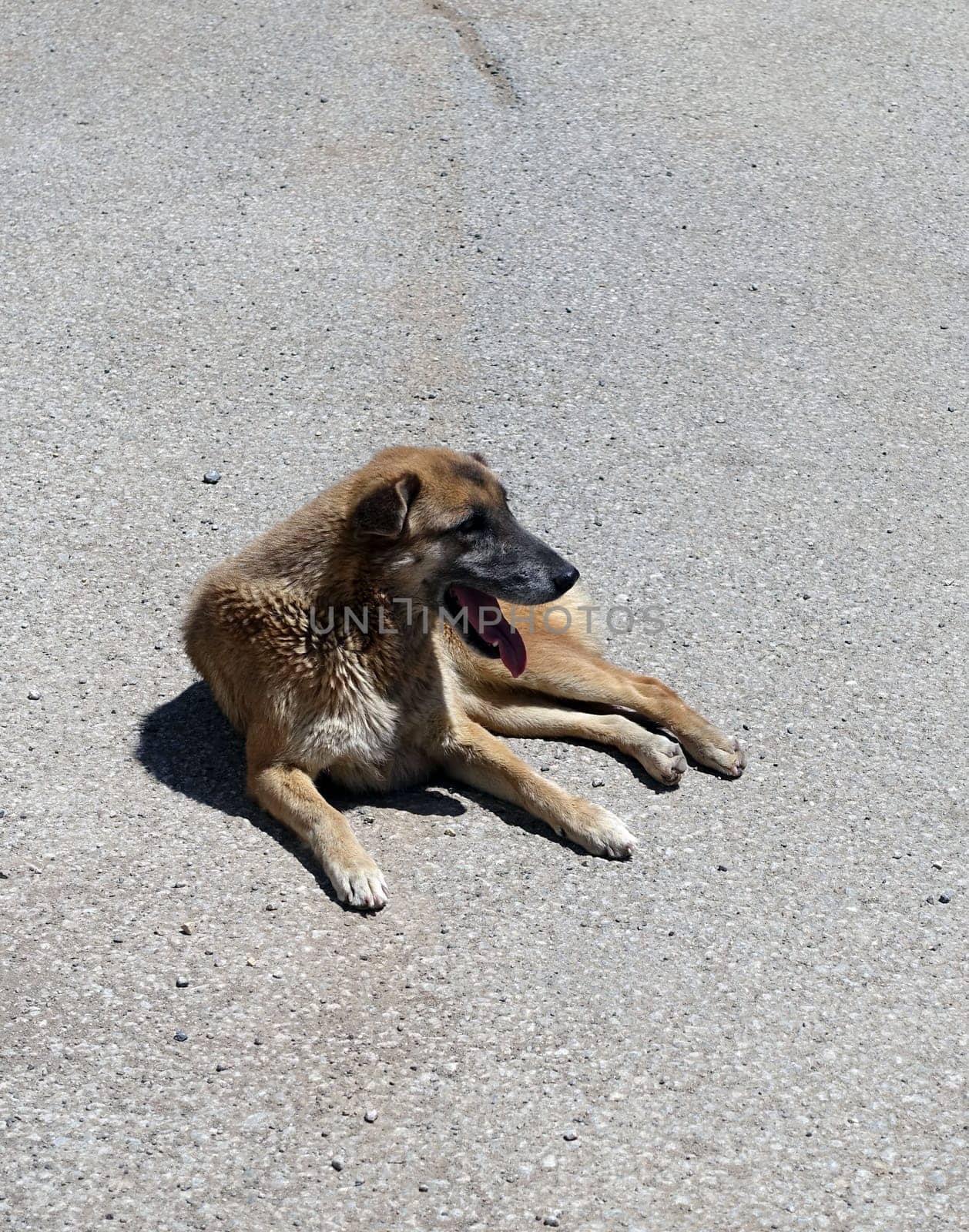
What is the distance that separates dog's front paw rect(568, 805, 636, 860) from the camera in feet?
19.2

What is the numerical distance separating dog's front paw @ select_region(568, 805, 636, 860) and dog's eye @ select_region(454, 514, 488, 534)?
4.35 feet

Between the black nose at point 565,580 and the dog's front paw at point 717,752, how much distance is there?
0.94 m

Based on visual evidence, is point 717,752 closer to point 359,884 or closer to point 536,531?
point 359,884

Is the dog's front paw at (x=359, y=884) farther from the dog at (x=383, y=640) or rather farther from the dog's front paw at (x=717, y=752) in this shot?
the dog's front paw at (x=717, y=752)

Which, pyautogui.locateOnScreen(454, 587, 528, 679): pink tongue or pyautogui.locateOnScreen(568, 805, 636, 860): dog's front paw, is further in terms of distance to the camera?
pyautogui.locateOnScreen(454, 587, 528, 679): pink tongue

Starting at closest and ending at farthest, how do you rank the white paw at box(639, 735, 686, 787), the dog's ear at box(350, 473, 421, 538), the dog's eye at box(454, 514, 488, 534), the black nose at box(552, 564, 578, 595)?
the dog's ear at box(350, 473, 421, 538) < the dog's eye at box(454, 514, 488, 534) < the black nose at box(552, 564, 578, 595) < the white paw at box(639, 735, 686, 787)

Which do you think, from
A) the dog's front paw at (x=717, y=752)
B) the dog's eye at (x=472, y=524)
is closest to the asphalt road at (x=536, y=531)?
the dog's front paw at (x=717, y=752)

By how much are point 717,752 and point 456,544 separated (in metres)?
1.58

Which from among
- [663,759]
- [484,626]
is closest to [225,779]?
[484,626]

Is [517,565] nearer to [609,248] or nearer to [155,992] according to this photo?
[155,992]

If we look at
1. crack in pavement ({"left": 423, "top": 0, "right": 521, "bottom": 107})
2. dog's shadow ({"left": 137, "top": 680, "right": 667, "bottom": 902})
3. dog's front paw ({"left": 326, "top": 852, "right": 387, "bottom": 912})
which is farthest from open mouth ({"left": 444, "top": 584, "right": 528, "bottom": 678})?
crack in pavement ({"left": 423, "top": 0, "right": 521, "bottom": 107})

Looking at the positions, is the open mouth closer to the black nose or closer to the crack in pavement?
the black nose

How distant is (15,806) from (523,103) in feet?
27.7

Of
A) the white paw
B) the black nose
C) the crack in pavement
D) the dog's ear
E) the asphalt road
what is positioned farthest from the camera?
the crack in pavement
